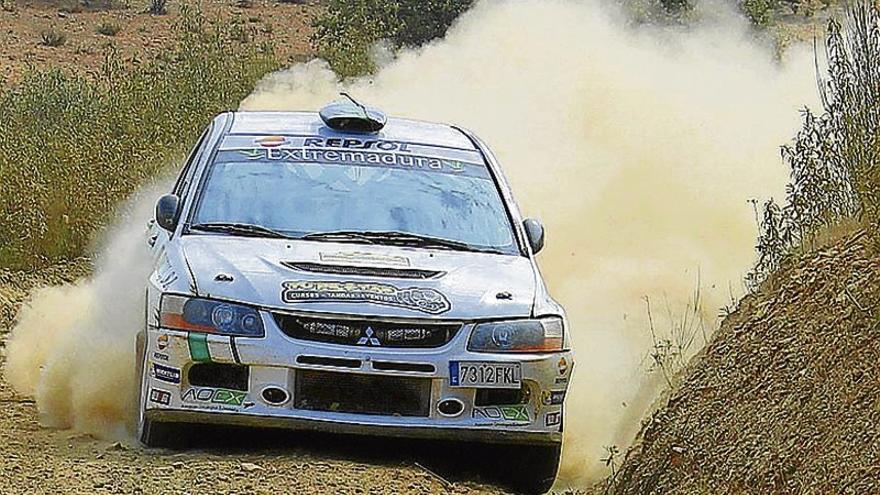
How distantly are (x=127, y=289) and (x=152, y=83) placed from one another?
371 inches

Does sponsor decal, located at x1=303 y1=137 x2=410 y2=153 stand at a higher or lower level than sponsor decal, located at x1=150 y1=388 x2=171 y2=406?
higher

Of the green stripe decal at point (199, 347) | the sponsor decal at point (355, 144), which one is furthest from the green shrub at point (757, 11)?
the green stripe decal at point (199, 347)

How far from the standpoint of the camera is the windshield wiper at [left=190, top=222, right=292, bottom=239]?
26.3ft

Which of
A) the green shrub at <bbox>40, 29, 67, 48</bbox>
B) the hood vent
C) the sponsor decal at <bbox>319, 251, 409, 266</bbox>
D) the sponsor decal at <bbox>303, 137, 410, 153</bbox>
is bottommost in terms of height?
the green shrub at <bbox>40, 29, 67, 48</bbox>

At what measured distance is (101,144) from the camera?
53.6 ft

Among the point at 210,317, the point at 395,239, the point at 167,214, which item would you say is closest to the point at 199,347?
the point at 210,317

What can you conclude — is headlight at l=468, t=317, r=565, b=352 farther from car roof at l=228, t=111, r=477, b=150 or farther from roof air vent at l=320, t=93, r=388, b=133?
roof air vent at l=320, t=93, r=388, b=133

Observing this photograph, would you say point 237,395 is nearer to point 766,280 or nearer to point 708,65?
point 766,280

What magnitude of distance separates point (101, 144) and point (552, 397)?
9.83 meters

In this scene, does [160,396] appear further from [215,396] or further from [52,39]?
[52,39]

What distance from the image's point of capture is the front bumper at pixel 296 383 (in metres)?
7.18

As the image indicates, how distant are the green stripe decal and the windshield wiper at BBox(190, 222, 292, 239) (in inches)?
36.8

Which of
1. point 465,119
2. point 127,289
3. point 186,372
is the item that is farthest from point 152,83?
point 186,372

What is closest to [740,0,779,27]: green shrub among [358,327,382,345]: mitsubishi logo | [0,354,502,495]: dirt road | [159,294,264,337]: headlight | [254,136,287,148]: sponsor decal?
[254,136,287,148]: sponsor decal
